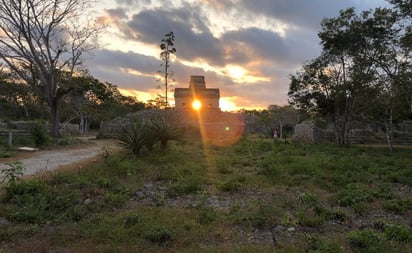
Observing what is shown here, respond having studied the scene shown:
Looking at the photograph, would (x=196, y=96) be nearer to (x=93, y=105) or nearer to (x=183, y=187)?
(x=93, y=105)

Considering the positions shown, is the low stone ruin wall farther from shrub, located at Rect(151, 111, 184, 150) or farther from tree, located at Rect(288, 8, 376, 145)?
shrub, located at Rect(151, 111, 184, 150)

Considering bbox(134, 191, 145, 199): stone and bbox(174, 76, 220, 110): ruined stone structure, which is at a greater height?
bbox(174, 76, 220, 110): ruined stone structure

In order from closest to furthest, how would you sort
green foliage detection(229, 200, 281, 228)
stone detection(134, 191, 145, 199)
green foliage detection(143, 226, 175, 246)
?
green foliage detection(143, 226, 175, 246) < green foliage detection(229, 200, 281, 228) < stone detection(134, 191, 145, 199)

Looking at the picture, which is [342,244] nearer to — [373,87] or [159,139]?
[159,139]

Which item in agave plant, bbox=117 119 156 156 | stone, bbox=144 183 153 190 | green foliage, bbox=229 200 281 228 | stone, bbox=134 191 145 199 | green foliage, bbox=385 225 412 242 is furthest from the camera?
agave plant, bbox=117 119 156 156

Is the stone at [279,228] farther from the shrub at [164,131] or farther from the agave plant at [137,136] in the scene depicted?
the shrub at [164,131]

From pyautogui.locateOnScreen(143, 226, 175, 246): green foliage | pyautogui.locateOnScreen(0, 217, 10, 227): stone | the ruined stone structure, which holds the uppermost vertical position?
the ruined stone structure

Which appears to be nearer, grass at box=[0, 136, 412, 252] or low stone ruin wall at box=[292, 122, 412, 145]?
grass at box=[0, 136, 412, 252]

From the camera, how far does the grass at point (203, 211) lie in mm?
4949

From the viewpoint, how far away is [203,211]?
6.40 meters

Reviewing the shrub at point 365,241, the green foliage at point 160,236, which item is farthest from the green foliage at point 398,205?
the green foliage at point 160,236

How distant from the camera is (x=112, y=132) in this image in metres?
24.8

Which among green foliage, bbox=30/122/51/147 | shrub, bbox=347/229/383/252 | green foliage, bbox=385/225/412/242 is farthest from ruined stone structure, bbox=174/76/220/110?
shrub, bbox=347/229/383/252

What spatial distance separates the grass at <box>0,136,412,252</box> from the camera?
16.2ft
